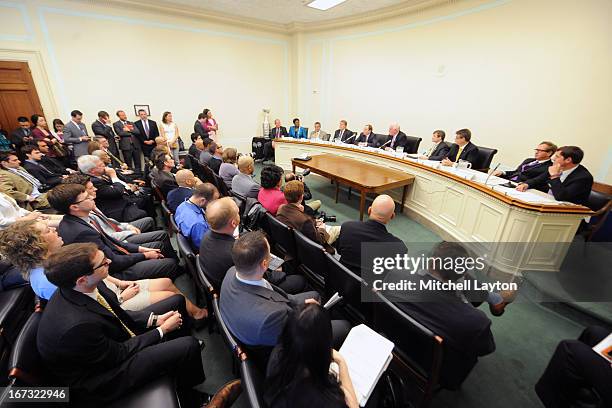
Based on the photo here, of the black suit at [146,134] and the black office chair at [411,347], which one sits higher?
the black suit at [146,134]

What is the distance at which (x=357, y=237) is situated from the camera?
1876mm

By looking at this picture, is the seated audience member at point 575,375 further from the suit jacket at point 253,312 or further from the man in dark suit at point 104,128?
the man in dark suit at point 104,128

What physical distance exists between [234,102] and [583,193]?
7840 mm

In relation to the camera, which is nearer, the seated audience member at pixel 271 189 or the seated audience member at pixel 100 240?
the seated audience member at pixel 100 240

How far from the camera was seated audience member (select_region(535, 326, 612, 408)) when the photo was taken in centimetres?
123

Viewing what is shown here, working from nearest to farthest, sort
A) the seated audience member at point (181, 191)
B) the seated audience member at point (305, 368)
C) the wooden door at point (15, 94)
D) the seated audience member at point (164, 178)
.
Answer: the seated audience member at point (305, 368) < the seated audience member at point (181, 191) < the seated audience member at point (164, 178) < the wooden door at point (15, 94)

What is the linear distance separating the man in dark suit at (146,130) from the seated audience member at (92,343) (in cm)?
583

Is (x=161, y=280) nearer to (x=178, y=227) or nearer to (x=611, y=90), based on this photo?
(x=178, y=227)

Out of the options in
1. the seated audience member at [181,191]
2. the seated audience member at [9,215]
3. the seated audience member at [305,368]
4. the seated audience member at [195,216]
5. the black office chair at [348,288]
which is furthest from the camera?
the seated audience member at [181,191]

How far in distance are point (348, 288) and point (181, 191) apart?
216cm

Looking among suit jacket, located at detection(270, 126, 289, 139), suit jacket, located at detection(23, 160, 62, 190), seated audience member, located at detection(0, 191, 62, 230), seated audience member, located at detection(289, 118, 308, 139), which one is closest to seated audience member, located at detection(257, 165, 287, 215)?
seated audience member, located at detection(0, 191, 62, 230)

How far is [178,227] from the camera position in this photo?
89.1 inches

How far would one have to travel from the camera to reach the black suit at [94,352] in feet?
3.55

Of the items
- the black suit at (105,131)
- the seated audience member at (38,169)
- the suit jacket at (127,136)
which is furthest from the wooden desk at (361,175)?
the black suit at (105,131)
